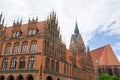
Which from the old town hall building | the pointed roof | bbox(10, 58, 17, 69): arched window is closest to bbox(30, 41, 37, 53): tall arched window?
the old town hall building

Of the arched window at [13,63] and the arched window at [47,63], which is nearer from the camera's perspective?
the arched window at [47,63]

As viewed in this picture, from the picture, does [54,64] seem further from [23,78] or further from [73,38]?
[73,38]

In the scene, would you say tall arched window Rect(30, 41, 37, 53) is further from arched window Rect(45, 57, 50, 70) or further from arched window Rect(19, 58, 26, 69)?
arched window Rect(45, 57, 50, 70)

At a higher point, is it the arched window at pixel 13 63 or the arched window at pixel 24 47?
the arched window at pixel 24 47

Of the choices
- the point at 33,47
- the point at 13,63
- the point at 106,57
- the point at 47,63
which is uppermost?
the point at 106,57

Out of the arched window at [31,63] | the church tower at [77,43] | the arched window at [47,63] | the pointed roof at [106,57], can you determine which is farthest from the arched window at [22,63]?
the church tower at [77,43]

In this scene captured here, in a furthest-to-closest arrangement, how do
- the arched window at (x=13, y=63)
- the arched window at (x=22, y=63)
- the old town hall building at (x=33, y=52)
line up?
1. the arched window at (x=13, y=63)
2. the arched window at (x=22, y=63)
3. the old town hall building at (x=33, y=52)

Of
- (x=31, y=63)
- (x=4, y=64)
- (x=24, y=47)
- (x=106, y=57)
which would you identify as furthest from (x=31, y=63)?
(x=106, y=57)

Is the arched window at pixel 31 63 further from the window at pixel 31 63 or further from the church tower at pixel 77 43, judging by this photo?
the church tower at pixel 77 43

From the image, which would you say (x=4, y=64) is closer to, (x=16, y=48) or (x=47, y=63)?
(x=16, y=48)

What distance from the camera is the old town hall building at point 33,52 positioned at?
3250cm

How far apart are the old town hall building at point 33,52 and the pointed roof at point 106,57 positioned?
1194 inches

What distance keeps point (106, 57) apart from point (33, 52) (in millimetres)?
44050

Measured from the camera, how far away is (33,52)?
33438 mm
